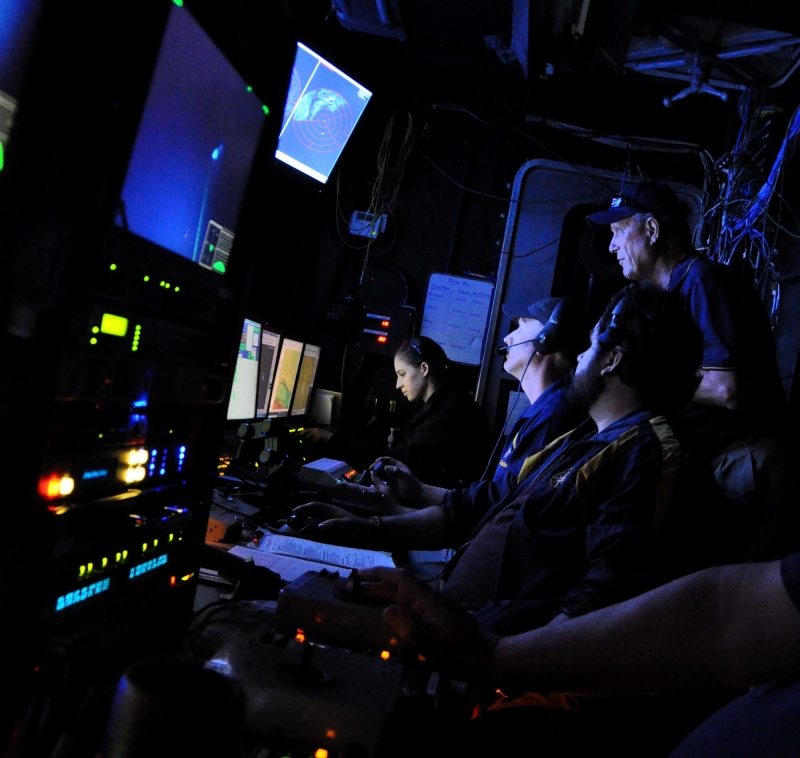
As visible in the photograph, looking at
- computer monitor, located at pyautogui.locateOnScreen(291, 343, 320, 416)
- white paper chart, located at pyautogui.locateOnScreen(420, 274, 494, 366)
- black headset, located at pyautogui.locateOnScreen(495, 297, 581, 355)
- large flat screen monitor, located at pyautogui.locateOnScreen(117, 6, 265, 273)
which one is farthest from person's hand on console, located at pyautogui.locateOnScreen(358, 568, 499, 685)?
white paper chart, located at pyautogui.locateOnScreen(420, 274, 494, 366)

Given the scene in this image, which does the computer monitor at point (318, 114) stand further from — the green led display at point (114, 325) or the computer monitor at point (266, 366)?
the green led display at point (114, 325)

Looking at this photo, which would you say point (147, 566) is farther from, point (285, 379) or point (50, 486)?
point (285, 379)

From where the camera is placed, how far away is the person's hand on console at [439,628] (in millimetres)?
985

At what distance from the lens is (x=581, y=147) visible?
457 cm

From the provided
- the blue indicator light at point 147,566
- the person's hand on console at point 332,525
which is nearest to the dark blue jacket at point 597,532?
the person's hand on console at point 332,525

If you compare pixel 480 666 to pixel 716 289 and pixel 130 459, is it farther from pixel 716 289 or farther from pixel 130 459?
pixel 716 289

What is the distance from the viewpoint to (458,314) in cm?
455

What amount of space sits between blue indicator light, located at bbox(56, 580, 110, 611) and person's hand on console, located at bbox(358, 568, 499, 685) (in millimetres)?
347

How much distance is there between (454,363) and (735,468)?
2.55m

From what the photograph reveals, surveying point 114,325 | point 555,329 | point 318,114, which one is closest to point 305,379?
point 318,114

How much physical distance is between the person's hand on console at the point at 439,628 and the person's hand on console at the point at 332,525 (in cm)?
102

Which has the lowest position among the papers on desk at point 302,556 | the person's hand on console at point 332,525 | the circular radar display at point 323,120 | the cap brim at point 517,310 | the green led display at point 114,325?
the papers on desk at point 302,556

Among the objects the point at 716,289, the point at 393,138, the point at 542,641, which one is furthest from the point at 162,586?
the point at 393,138

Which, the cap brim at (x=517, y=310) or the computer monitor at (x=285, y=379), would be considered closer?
the cap brim at (x=517, y=310)
